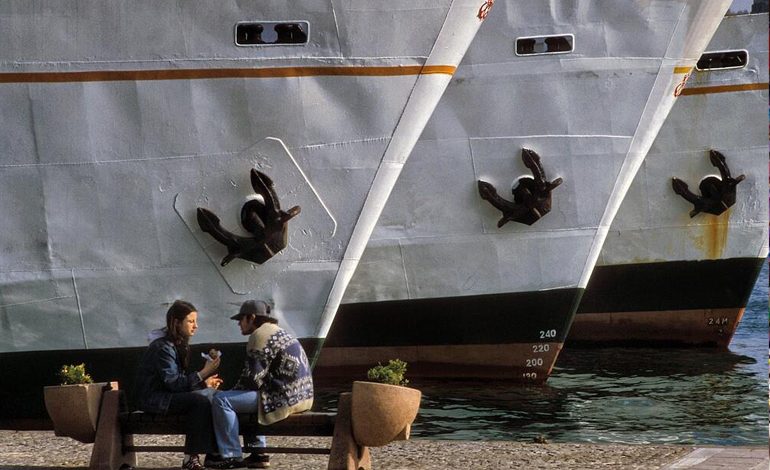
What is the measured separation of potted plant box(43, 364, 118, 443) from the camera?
40.2 feet

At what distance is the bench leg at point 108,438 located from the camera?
12219 millimetres

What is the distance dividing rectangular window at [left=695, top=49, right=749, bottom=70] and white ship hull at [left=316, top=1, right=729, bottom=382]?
13.8 ft

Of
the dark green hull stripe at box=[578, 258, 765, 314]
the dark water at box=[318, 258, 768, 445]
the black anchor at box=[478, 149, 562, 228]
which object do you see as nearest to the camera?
the dark water at box=[318, 258, 768, 445]

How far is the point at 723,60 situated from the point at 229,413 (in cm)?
1716

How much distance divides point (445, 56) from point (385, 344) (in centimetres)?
692

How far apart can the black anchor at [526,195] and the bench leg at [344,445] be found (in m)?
9.88

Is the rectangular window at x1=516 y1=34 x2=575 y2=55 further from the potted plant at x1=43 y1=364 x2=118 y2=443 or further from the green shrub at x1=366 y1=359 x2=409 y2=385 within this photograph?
the potted plant at x1=43 y1=364 x2=118 y2=443

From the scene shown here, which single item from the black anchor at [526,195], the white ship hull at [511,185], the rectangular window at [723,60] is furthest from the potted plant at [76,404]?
the rectangular window at [723,60]

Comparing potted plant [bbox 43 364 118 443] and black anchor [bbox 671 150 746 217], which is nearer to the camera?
potted plant [bbox 43 364 118 443]

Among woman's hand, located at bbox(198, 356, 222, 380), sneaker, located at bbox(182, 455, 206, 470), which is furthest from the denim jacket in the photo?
sneaker, located at bbox(182, 455, 206, 470)

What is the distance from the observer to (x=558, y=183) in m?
21.6

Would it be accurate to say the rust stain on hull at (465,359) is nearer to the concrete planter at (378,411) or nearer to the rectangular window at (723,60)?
the rectangular window at (723,60)

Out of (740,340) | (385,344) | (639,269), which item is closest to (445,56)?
(385,344)

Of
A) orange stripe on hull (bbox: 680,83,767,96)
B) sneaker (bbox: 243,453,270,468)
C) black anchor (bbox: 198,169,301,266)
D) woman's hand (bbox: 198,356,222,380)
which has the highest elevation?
orange stripe on hull (bbox: 680,83,767,96)
